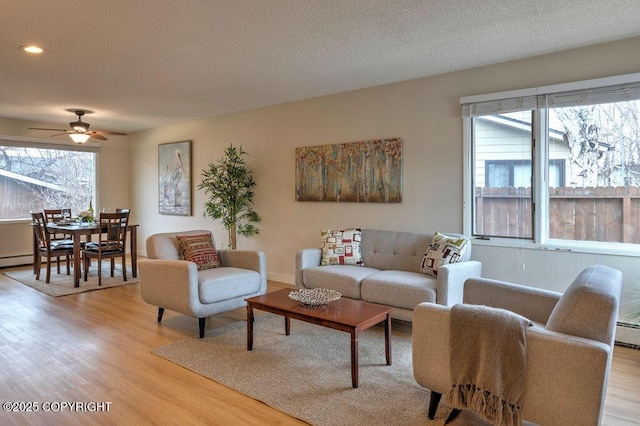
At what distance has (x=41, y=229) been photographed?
5.49 meters

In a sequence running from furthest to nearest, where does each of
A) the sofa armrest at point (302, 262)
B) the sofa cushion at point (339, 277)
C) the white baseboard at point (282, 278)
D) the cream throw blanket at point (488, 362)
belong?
the white baseboard at point (282, 278) → the sofa armrest at point (302, 262) → the sofa cushion at point (339, 277) → the cream throw blanket at point (488, 362)

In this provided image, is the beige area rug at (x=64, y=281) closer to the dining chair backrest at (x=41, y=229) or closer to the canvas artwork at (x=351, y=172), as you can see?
the dining chair backrest at (x=41, y=229)

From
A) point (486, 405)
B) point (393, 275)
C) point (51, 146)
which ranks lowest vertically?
point (486, 405)

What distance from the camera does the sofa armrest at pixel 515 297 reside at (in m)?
2.45

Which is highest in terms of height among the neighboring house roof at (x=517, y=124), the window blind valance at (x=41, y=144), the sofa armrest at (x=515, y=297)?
the window blind valance at (x=41, y=144)

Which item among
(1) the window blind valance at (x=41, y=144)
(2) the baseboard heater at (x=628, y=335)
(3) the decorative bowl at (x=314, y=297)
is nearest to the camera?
(3) the decorative bowl at (x=314, y=297)

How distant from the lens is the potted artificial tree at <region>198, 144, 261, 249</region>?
581 cm

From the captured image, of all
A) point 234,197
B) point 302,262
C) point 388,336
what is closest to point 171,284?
point 302,262

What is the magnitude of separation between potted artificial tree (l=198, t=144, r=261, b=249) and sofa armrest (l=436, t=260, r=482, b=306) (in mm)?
3239

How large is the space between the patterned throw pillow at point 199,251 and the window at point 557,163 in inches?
103

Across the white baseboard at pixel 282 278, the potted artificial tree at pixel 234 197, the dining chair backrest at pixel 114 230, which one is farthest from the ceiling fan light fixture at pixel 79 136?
the white baseboard at pixel 282 278

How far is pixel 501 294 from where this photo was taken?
2.61m

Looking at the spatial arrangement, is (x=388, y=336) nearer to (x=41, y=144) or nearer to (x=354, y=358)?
(x=354, y=358)

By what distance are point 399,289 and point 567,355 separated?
1.75 meters
